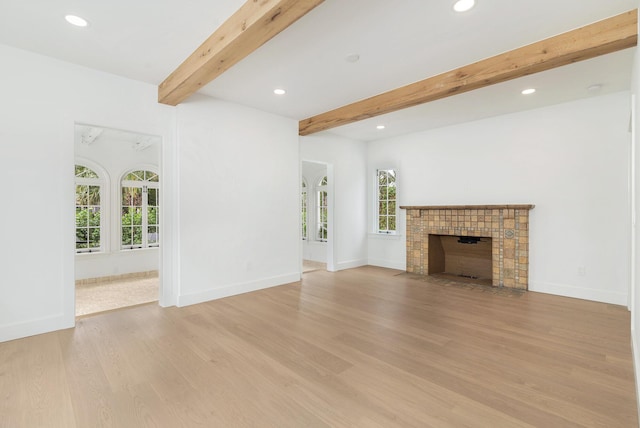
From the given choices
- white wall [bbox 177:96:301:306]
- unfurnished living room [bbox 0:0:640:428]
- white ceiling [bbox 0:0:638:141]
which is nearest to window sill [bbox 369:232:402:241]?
unfurnished living room [bbox 0:0:640:428]

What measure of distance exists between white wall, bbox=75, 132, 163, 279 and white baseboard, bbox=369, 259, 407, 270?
16.2 ft

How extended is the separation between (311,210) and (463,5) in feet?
19.5

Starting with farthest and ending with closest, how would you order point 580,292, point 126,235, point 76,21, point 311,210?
point 311,210, point 126,235, point 580,292, point 76,21

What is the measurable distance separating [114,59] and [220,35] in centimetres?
143

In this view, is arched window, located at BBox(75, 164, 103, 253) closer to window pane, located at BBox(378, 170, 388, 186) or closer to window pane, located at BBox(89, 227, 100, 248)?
window pane, located at BBox(89, 227, 100, 248)

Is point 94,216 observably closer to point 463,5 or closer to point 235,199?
point 235,199

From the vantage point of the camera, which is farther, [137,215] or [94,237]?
[137,215]

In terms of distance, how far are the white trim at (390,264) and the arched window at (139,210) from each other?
16.2 ft

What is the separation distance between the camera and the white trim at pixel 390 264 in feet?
21.2

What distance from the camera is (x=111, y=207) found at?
6.30 metres

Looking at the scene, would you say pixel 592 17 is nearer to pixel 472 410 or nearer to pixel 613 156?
pixel 613 156

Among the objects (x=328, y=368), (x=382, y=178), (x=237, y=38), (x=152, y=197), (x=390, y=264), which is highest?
(x=237, y=38)

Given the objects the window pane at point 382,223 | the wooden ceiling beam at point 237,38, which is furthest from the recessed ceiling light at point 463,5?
the window pane at point 382,223

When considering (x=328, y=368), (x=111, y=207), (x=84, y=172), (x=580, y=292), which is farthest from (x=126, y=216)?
(x=580, y=292)
